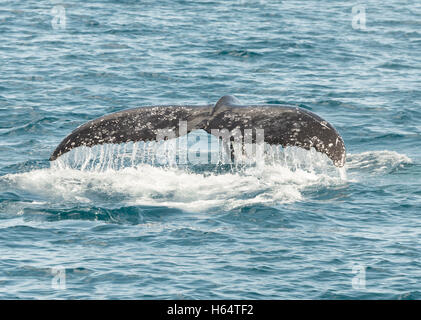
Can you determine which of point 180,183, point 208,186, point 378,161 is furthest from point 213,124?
point 378,161

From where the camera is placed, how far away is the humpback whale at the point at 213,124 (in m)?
12.5

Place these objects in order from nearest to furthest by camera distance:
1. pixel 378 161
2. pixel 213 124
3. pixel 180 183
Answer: pixel 213 124
pixel 180 183
pixel 378 161

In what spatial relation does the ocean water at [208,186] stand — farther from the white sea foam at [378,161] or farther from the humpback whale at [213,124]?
the humpback whale at [213,124]

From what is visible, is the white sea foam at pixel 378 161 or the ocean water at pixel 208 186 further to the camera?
the white sea foam at pixel 378 161

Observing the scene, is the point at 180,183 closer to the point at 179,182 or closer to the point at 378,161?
the point at 179,182

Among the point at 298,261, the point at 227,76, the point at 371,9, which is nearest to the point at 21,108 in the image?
the point at 227,76

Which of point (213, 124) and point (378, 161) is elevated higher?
point (213, 124)

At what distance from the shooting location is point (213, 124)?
43.9 feet

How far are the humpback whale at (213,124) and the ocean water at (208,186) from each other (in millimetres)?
1574

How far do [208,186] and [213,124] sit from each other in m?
2.72

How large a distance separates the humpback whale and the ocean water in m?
1.57

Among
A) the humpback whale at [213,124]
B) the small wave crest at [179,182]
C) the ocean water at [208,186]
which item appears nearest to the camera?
the ocean water at [208,186]

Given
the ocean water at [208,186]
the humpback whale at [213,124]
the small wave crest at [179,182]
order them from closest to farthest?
the ocean water at [208,186]
the humpback whale at [213,124]
the small wave crest at [179,182]

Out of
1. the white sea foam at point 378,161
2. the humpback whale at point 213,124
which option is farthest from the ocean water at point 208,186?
the humpback whale at point 213,124
